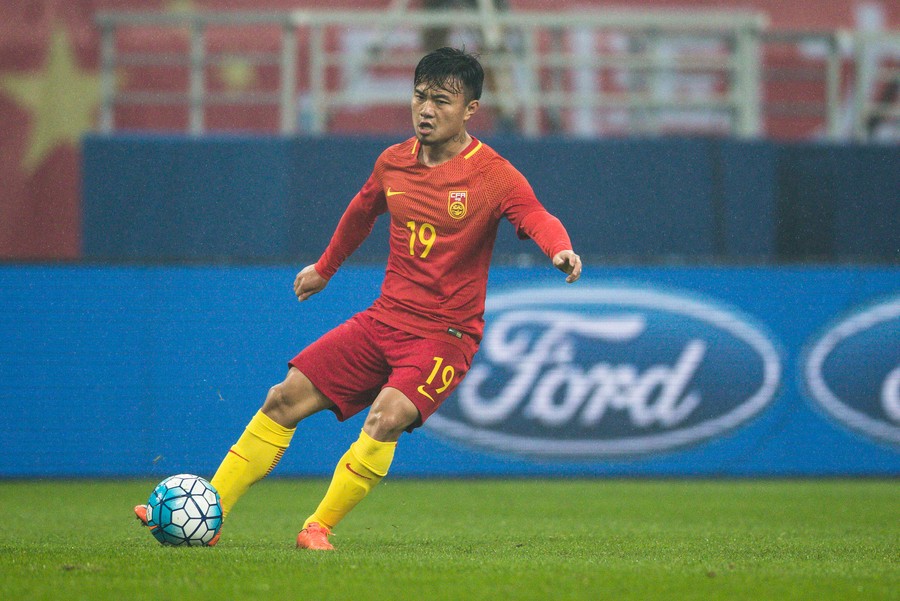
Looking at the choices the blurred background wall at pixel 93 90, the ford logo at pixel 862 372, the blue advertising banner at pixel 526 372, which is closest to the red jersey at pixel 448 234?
the blue advertising banner at pixel 526 372

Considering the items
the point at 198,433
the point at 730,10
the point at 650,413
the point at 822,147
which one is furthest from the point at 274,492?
the point at 730,10

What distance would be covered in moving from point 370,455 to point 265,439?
0.57 m

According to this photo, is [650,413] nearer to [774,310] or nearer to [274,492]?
[774,310]

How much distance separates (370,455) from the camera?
609cm

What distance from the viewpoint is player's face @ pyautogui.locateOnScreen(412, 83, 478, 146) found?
6.20 metres

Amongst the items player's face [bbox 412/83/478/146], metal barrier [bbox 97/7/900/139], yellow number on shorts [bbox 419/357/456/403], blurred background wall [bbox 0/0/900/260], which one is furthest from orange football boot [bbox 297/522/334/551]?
blurred background wall [bbox 0/0/900/260]

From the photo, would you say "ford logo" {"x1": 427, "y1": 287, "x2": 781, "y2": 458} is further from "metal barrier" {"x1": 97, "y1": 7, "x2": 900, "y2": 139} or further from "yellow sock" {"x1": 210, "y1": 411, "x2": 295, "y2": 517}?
"yellow sock" {"x1": 210, "y1": 411, "x2": 295, "y2": 517}

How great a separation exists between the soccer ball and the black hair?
2.17m

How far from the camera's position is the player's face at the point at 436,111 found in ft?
20.3

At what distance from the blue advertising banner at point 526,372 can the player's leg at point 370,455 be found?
17.6ft

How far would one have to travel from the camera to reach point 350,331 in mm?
6363

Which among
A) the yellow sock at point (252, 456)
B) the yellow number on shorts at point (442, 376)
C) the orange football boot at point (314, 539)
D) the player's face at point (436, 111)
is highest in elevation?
the player's face at point (436, 111)

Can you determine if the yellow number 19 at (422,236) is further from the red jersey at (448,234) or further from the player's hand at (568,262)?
the player's hand at (568,262)

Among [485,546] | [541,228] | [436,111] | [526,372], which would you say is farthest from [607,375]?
[436,111]
